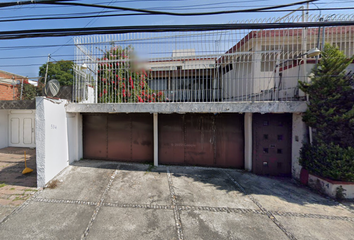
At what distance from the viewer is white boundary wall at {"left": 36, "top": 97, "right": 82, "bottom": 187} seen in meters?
4.02

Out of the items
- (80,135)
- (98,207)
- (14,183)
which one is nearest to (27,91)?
(80,135)

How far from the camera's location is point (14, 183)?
14.0 feet

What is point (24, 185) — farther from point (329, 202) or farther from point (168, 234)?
point (329, 202)

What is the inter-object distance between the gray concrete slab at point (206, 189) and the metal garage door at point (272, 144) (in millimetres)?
1491

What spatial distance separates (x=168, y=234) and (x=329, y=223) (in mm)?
3162

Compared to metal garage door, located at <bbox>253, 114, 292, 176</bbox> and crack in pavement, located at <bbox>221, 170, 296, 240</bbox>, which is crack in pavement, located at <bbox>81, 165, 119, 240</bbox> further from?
metal garage door, located at <bbox>253, 114, 292, 176</bbox>

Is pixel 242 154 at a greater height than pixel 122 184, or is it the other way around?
pixel 242 154

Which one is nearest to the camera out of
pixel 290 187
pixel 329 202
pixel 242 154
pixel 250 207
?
pixel 250 207

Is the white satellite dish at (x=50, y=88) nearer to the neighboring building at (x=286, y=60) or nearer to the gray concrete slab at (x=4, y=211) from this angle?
the gray concrete slab at (x=4, y=211)

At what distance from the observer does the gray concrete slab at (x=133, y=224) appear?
263cm

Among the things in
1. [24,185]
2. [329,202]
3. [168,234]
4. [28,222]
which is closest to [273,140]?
[329,202]

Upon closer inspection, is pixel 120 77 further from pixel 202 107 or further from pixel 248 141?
pixel 248 141

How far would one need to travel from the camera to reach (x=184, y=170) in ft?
17.6

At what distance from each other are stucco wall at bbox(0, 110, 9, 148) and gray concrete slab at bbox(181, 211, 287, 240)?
34.9 ft
